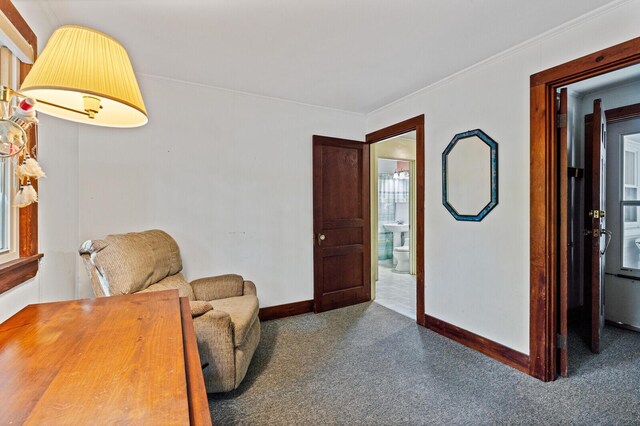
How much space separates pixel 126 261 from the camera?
76.8 inches

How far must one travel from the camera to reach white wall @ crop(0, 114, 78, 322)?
1.54 metres

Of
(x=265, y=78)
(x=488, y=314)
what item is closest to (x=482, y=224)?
(x=488, y=314)

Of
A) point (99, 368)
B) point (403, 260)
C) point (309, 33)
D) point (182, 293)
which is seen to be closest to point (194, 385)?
point (99, 368)

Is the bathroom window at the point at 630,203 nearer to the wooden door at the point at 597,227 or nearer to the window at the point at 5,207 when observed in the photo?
the wooden door at the point at 597,227

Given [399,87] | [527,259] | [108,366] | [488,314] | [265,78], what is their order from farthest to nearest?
[399,87], [265,78], [488,314], [527,259], [108,366]

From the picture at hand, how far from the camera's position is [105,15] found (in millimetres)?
1938

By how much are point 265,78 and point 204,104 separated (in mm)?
673

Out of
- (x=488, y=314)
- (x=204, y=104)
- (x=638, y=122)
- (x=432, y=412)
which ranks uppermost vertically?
(x=204, y=104)

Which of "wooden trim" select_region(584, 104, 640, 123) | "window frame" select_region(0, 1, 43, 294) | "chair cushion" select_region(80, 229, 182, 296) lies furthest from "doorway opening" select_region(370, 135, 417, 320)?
"window frame" select_region(0, 1, 43, 294)

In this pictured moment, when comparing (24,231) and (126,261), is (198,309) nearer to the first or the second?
(126,261)

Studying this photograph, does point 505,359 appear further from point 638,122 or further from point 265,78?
point 265,78

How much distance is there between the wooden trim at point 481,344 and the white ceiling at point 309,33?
2.28 meters

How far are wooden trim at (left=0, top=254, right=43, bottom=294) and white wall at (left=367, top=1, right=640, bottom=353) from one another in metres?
2.91

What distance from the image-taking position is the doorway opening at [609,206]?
9.46 feet
